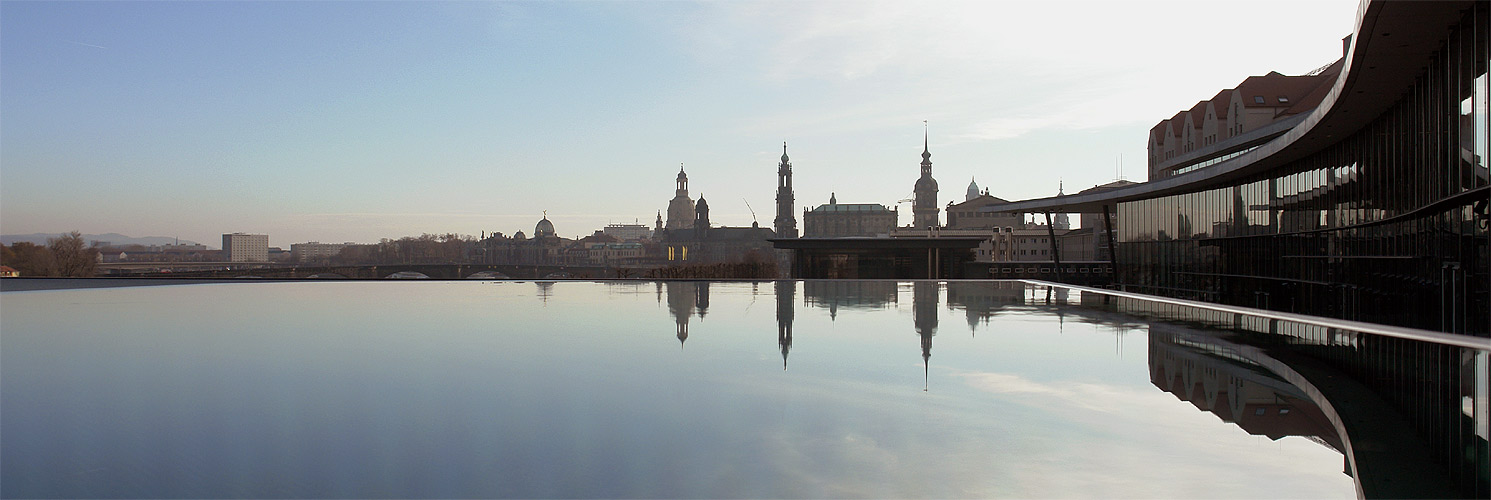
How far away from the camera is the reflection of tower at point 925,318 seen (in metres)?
10.6

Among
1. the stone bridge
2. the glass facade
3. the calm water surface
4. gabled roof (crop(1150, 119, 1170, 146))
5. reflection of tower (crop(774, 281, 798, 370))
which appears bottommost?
the calm water surface

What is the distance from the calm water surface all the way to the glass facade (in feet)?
14.0

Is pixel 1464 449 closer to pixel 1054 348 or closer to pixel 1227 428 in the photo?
pixel 1227 428

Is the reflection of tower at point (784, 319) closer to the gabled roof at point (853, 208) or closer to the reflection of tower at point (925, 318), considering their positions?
the reflection of tower at point (925, 318)

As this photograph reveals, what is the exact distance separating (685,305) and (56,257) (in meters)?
47.7

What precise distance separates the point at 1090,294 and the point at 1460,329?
1211 centimetres

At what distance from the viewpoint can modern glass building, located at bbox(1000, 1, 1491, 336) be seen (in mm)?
12172

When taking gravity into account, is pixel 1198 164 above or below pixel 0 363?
above

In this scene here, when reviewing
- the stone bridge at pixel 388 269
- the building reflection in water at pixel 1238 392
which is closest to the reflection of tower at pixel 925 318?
the building reflection in water at pixel 1238 392

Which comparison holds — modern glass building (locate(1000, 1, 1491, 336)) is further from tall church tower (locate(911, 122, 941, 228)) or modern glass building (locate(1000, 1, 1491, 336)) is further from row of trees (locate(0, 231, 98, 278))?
tall church tower (locate(911, 122, 941, 228))

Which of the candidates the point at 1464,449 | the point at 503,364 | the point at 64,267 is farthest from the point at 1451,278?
the point at 64,267

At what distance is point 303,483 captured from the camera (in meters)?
5.20

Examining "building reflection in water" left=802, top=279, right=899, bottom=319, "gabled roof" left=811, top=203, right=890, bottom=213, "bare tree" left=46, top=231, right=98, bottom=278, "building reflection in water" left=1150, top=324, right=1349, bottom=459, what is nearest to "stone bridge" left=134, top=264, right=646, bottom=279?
"bare tree" left=46, top=231, right=98, bottom=278

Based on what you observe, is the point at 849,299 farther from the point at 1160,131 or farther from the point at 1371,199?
the point at 1160,131
